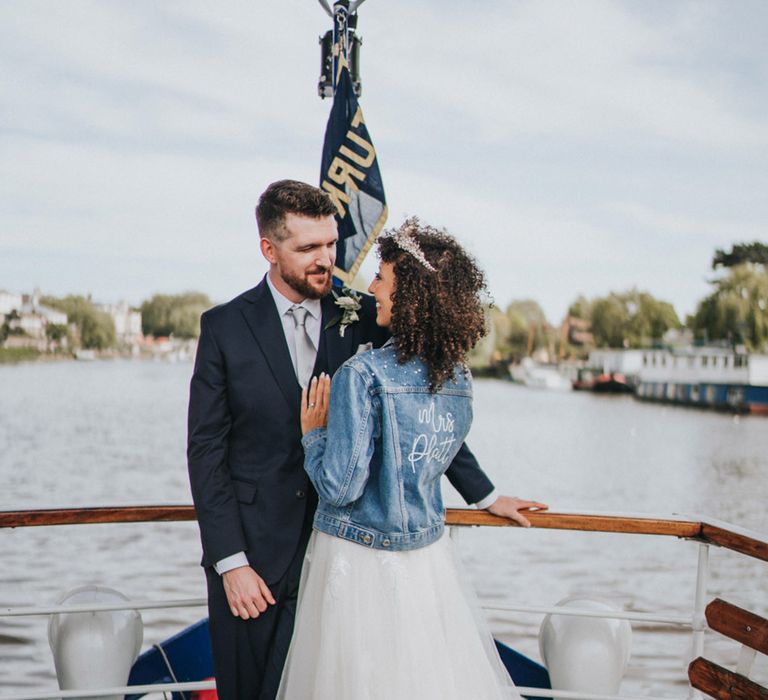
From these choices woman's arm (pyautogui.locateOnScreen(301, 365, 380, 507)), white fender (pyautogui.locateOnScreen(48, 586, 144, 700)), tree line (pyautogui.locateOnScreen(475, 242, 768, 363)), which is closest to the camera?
woman's arm (pyautogui.locateOnScreen(301, 365, 380, 507))

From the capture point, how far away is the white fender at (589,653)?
2916 millimetres

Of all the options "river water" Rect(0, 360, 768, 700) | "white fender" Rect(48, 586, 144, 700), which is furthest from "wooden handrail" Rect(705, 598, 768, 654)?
"white fender" Rect(48, 586, 144, 700)

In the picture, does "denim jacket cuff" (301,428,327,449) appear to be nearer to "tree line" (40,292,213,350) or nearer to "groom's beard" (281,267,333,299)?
"groom's beard" (281,267,333,299)

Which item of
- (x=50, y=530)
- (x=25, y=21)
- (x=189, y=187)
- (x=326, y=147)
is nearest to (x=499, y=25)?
(x=189, y=187)

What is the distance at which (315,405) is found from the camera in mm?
2178

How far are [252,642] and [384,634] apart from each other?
0.38m

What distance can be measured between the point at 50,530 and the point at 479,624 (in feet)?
61.0

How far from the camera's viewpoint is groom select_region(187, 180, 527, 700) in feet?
7.35

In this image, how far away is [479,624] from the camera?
2.27m

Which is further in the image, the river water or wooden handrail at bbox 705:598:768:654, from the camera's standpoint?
the river water

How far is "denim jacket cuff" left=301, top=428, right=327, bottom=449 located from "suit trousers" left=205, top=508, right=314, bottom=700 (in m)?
0.31

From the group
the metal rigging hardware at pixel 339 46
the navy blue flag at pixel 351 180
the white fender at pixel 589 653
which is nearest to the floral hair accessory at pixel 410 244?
the navy blue flag at pixel 351 180

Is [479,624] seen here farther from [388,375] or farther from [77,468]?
[77,468]

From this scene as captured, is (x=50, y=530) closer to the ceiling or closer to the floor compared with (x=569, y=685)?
closer to the floor
